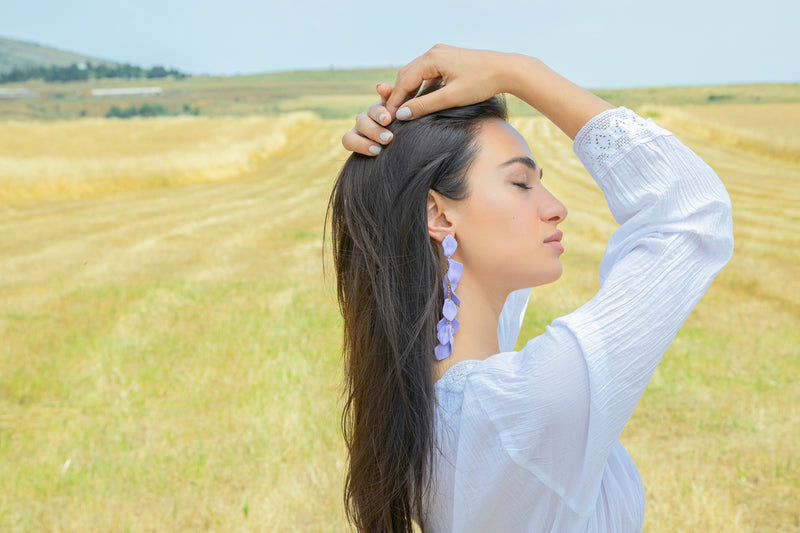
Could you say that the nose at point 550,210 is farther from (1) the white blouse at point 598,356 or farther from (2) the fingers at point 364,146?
(2) the fingers at point 364,146

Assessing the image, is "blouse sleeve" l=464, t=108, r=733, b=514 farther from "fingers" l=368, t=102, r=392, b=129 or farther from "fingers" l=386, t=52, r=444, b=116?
"fingers" l=368, t=102, r=392, b=129

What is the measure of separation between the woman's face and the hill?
13720 cm

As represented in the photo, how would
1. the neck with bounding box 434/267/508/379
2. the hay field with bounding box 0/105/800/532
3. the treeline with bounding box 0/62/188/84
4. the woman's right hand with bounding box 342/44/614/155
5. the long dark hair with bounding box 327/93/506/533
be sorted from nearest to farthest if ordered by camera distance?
the woman's right hand with bounding box 342/44/614/155 → the long dark hair with bounding box 327/93/506/533 → the neck with bounding box 434/267/508/379 → the hay field with bounding box 0/105/800/532 → the treeline with bounding box 0/62/188/84

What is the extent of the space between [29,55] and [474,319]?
153 m

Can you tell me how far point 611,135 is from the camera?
1440 millimetres

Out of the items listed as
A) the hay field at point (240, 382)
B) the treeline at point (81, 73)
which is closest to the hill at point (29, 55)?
the treeline at point (81, 73)

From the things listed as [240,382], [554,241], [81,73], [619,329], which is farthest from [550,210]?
[81,73]

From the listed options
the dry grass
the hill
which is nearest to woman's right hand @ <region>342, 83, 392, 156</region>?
the dry grass

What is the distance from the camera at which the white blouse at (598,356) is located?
49.6 inches

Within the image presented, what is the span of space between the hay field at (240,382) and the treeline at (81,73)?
71202 mm

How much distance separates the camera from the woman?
1.28 m

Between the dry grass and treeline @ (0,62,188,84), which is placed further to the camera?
treeline @ (0,62,188,84)

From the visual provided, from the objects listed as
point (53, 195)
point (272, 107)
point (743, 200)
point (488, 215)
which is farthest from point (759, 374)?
point (272, 107)

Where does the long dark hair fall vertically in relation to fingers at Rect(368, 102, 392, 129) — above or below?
below
